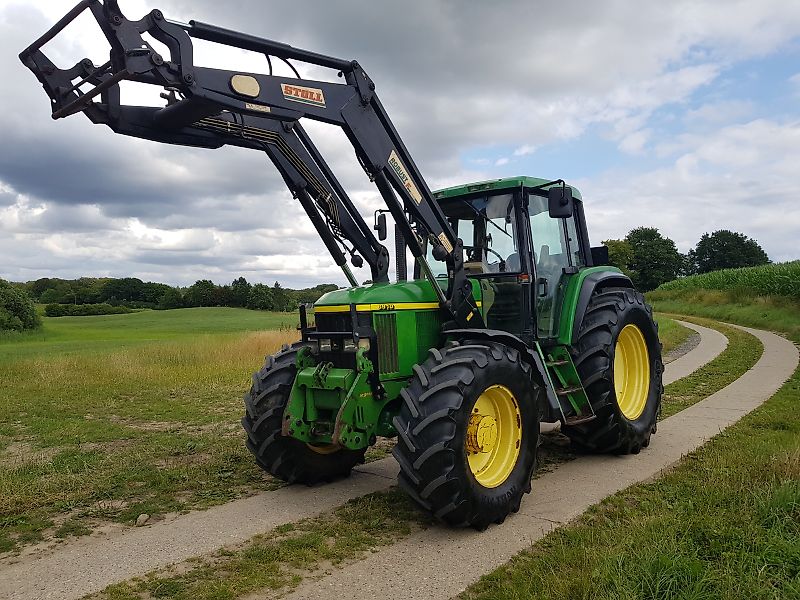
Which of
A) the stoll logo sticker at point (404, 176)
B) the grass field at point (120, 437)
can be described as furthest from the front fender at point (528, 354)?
Answer: the grass field at point (120, 437)

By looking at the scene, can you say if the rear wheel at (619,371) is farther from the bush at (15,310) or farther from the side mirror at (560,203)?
the bush at (15,310)

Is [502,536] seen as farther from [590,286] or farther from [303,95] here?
[303,95]

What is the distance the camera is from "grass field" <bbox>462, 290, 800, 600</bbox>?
11.6ft

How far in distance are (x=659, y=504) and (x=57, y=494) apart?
504cm

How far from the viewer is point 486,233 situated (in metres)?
6.70

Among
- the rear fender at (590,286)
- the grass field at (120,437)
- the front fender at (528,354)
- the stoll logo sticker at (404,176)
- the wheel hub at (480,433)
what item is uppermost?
the stoll logo sticker at (404,176)

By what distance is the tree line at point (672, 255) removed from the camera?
267 feet

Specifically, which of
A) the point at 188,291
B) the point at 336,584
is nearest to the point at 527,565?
the point at 336,584

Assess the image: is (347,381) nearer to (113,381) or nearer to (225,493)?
(225,493)

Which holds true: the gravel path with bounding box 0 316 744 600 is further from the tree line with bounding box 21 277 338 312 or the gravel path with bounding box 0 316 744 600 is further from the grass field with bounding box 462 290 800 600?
the tree line with bounding box 21 277 338 312

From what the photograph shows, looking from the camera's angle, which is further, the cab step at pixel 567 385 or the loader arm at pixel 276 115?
the cab step at pixel 567 385

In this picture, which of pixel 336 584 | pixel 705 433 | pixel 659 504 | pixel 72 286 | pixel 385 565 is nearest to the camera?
pixel 336 584

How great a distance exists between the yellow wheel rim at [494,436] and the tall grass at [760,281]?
26254 millimetres

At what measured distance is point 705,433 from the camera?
7.56 metres
